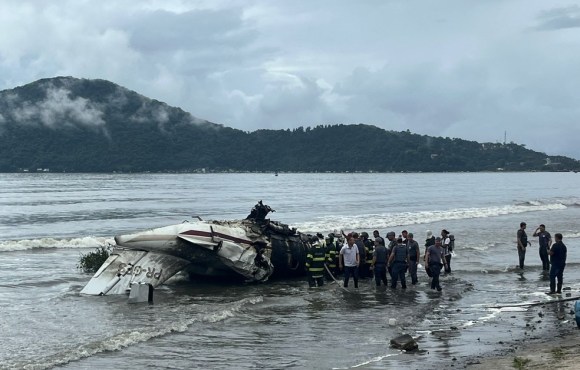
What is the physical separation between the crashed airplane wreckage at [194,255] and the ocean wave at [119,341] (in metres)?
3.52

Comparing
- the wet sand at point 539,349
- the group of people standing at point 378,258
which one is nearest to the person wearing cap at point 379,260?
the group of people standing at point 378,258

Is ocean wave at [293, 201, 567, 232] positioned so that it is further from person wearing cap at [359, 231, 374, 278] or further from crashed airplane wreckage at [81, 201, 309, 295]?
crashed airplane wreckage at [81, 201, 309, 295]

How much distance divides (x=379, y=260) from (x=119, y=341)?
935cm

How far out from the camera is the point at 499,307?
18812mm

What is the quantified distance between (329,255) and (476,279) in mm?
5100

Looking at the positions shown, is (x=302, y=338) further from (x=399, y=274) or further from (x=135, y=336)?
(x=399, y=274)

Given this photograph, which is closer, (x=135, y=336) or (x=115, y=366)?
(x=115, y=366)

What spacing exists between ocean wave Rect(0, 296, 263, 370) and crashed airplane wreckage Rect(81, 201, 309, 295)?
11.5 ft

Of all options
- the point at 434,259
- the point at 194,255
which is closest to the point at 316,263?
the point at 434,259

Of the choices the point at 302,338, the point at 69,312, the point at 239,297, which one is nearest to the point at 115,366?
the point at 302,338

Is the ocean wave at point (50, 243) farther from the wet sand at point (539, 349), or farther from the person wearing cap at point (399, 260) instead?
the wet sand at point (539, 349)

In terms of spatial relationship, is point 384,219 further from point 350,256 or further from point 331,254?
point 350,256

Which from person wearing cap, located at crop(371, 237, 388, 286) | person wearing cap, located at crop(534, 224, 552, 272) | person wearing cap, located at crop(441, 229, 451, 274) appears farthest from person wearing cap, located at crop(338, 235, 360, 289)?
person wearing cap, located at crop(534, 224, 552, 272)

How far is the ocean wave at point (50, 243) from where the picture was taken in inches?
1441
